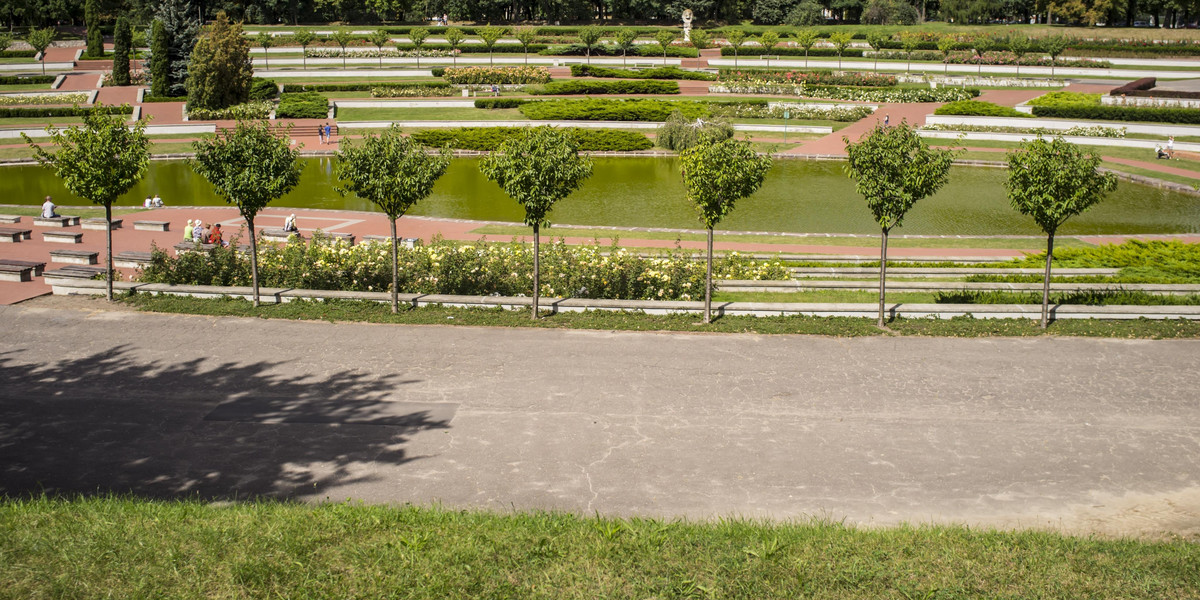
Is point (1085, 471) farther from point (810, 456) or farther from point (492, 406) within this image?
point (492, 406)

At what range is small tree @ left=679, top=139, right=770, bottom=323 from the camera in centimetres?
1689

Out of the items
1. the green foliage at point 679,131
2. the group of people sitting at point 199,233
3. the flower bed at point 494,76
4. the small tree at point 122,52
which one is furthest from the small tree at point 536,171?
the small tree at point 122,52

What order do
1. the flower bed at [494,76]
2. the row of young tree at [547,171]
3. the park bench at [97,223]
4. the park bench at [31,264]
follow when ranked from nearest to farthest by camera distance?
the row of young tree at [547,171] < the park bench at [31,264] < the park bench at [97,223] < the flower bed at [494,76]

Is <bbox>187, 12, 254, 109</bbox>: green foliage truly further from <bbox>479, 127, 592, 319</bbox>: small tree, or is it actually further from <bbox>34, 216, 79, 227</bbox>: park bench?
<bbox>479, 127, 592, 319</bbox>: small tree

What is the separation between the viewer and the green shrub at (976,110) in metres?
45.8

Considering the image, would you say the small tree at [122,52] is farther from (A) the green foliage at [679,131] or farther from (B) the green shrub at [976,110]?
(B) the green shrub at [976,110]

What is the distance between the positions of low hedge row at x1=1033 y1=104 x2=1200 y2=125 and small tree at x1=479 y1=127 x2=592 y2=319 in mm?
36100

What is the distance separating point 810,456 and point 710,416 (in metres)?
1.66

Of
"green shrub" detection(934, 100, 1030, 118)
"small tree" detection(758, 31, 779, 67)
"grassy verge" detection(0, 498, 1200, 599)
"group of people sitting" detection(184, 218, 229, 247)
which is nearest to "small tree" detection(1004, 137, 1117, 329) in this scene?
"grassy verge" detection(0, 498, 1200, 599)

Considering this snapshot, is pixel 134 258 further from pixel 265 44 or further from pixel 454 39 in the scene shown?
pixel 265 44

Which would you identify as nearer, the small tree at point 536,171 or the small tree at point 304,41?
the small tree at point 536,171

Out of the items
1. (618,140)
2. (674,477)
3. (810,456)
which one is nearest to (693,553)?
(674,477)

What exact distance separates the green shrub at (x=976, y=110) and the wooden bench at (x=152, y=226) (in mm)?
35403

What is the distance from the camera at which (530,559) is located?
862 centimetres
